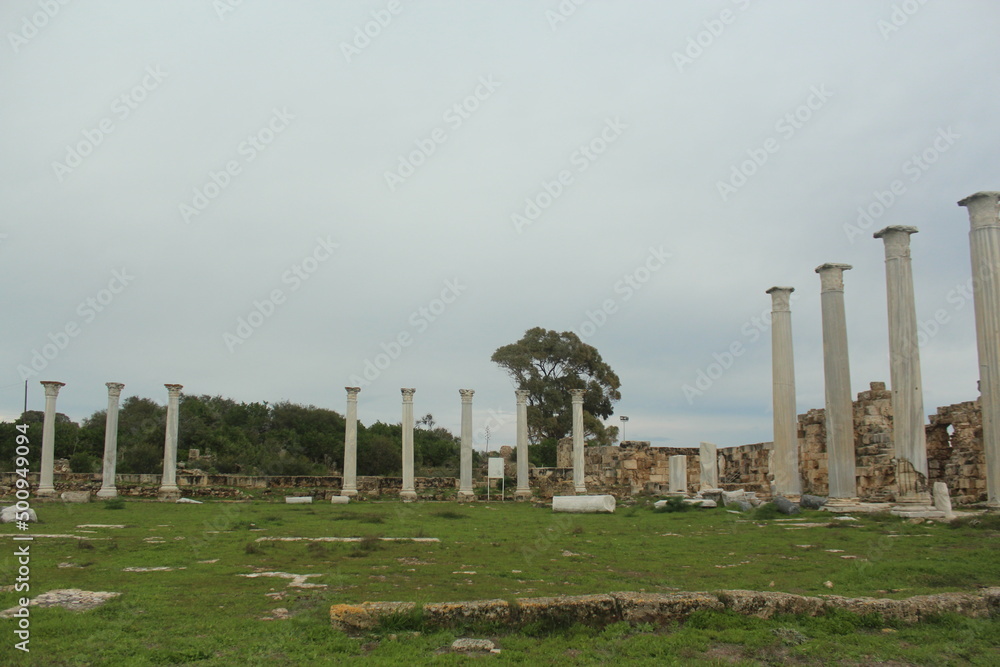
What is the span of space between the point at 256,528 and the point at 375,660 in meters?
12.6

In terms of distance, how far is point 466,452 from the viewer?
32.8m

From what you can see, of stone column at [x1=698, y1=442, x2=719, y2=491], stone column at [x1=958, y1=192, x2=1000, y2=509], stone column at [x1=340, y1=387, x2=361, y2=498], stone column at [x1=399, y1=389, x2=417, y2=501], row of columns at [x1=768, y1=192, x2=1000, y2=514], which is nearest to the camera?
stone column at [x1=958, y1=192, x2=1000, y2=509]

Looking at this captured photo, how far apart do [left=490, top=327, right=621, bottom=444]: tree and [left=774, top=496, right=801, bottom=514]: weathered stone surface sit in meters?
33.6

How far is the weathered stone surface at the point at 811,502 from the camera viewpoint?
20172mm

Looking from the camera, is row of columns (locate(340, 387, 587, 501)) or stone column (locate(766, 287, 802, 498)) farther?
row of columns (locate(340, 387, 587, 501))

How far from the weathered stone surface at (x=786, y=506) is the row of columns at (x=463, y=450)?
1333 cm

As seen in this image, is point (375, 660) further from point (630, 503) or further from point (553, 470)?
point (553, 470)

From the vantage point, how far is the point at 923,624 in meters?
6.68

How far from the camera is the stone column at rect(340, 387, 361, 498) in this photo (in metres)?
32.0

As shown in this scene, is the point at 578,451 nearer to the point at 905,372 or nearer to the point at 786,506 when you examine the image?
the point at 786,506

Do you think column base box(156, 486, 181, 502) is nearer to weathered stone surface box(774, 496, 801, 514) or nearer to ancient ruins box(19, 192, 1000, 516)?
ancient ruins box(19, 192, 1000, 516)

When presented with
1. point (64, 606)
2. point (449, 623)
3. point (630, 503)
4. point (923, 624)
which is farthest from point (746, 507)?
point (64, 606)

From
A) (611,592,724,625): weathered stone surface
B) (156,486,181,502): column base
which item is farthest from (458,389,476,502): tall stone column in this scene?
(611,592,724,625): weathered stone surface

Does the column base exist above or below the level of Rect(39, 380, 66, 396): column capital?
below
